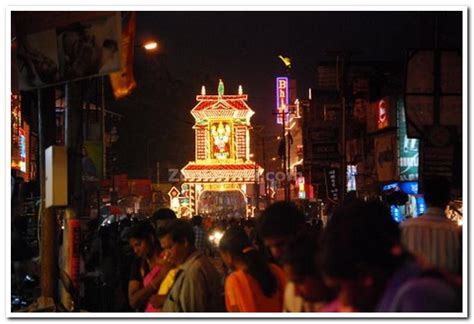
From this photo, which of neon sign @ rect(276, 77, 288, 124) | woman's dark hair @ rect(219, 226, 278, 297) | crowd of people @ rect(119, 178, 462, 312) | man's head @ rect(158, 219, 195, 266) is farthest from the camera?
neon sign @ rect(276, 77, 288, 124)

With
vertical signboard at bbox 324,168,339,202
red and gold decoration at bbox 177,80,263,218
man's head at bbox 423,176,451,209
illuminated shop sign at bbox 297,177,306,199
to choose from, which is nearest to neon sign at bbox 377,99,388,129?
vertical signboard at bbox 324,168,339,202

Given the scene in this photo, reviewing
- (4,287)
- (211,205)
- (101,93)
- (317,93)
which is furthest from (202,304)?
(211,205)

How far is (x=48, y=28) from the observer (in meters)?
8.41

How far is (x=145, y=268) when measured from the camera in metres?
8.59

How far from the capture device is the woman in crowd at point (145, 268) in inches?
303

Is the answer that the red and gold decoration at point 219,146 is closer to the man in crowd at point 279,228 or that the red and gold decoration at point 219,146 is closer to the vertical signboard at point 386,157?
the vertical signboard at point 386,157

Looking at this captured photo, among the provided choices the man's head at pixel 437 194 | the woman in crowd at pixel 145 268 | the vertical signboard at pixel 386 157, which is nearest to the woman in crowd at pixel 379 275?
the man's head at pixel 437 194

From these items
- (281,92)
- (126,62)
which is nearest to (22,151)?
(126,62)

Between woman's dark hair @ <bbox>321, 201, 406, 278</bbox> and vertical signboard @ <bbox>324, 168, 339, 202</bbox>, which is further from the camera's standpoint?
vertical signboard @ <bbox>324, 168, 339, 202</bbox>

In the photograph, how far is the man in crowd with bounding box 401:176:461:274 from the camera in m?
Result: 5.95

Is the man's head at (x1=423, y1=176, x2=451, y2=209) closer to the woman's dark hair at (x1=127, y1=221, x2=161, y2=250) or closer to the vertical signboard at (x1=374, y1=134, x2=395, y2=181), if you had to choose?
the woman's dark hair at (x1=127, y1=221, x2=161, y2=250)

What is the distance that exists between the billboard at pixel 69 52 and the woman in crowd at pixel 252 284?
2.85 m

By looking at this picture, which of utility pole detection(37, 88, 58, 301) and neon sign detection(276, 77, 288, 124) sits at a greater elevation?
neon sign detection(276, 77, 288, 124)

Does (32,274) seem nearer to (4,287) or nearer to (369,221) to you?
(4,287)
